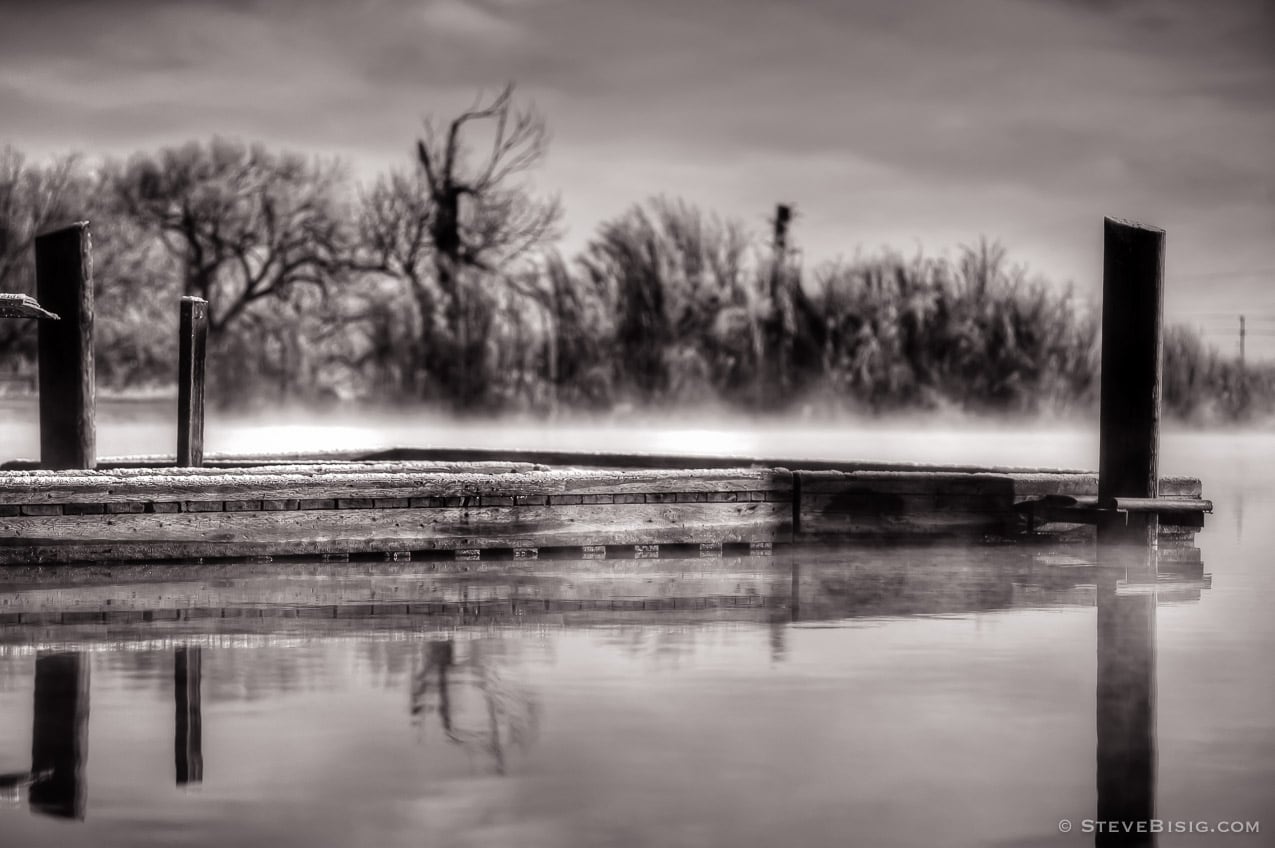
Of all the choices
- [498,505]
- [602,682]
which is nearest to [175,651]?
[602,682]

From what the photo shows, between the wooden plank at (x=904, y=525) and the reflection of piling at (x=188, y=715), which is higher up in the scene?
the wooden plank at (x=904, y=525)

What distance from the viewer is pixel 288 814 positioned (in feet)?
11.7

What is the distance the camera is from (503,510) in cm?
849

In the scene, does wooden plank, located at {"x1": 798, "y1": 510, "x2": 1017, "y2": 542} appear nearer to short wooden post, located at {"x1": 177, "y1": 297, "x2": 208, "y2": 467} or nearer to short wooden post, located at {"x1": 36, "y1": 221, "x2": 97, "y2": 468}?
short wooden post, located at {"x1": 177, "y1": 297, "x2": 208, "y2": 467}

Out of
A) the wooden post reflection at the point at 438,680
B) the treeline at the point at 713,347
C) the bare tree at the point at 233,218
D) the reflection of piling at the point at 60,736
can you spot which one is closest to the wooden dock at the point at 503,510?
the reflection of piling at the point at 60,736

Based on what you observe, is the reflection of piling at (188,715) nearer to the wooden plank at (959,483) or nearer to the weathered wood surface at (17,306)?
the weathered wood surface at (17,306)

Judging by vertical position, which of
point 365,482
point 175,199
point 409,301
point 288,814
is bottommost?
point 288,814

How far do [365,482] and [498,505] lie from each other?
0.75 m

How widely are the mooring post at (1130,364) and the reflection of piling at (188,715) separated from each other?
568 centimetres

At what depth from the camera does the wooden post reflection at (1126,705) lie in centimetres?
369

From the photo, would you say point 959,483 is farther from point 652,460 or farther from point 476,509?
point 476,509

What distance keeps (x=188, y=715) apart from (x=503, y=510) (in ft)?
13.2

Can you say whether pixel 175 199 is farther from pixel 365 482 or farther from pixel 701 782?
pixel 701 782

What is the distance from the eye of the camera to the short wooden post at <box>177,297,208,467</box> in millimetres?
9773
